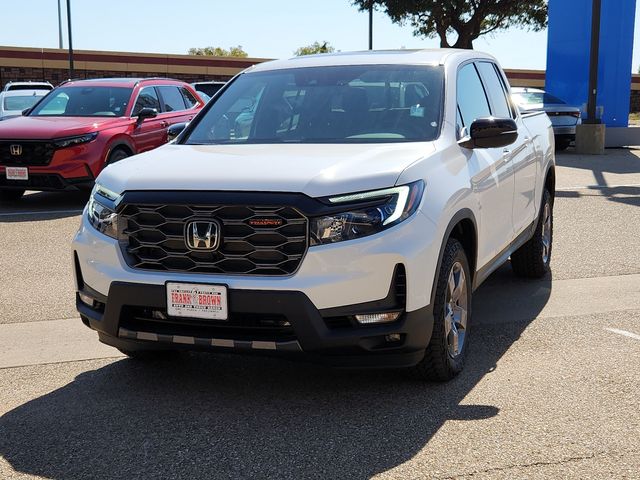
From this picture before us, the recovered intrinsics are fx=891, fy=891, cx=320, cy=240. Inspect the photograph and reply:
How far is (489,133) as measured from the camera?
5137 mm

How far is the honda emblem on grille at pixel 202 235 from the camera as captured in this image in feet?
13.9

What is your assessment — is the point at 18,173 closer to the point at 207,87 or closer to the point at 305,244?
the point at 305,244

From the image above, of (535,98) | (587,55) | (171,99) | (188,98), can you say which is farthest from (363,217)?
(587,55)

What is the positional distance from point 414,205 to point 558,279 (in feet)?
11.9

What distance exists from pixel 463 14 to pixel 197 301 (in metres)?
34.2

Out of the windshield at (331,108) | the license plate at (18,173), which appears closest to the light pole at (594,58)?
the license plate at (18,173)

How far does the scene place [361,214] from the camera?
418 cm

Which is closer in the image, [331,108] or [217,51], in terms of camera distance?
[331,108]

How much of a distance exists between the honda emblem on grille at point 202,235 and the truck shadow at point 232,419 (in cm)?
85

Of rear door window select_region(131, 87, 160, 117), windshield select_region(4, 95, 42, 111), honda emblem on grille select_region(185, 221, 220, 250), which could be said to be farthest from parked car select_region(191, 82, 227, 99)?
honda emblem on grille select_region(185, 221, 220, 250)

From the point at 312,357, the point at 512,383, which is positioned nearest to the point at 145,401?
the point at 312,357

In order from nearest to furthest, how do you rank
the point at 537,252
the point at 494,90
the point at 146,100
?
1. the point at 494,90
2. the point at 537,252
3. the point at 146,100

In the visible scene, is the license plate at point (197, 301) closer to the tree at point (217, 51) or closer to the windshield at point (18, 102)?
the windshield at point (18, 102)

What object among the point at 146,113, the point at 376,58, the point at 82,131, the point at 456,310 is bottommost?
the point at 456,310
